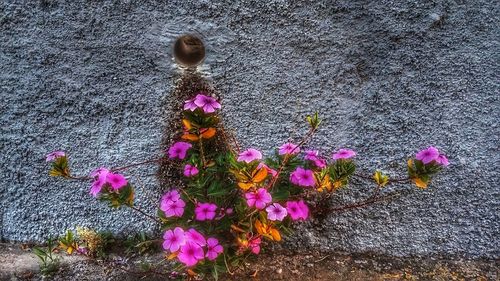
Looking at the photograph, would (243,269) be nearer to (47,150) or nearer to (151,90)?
(151,90)

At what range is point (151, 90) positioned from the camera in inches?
69.9

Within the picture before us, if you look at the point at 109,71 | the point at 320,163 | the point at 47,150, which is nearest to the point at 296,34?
the point at 320,163

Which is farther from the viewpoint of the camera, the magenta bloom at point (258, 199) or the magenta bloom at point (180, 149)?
the magenta bloom at point (180, 149)

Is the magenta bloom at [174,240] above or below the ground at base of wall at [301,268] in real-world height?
above

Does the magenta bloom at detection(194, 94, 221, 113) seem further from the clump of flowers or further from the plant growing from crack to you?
the plant growing from crack

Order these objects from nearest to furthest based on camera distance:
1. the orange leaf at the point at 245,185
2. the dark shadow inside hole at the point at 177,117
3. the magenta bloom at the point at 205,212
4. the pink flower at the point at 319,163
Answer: the orange leaf at the point at 245,185, the magenta bloom at the point at 205,212, the pink flower at the point at 319,163, the dark shadow inside hole at the point at 177,117

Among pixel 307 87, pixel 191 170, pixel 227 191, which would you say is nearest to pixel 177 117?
pixel 191 170

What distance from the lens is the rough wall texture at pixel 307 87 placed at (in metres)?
1.66

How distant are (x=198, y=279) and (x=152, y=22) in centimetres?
100

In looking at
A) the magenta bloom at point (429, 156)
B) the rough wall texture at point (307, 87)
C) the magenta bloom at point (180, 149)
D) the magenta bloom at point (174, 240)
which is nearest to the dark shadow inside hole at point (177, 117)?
the rough wall texture at point (307, 87)

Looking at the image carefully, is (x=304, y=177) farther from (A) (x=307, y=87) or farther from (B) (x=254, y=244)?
(A) (x=307, y=87)

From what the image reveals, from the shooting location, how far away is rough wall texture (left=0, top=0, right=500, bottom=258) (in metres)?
1.66

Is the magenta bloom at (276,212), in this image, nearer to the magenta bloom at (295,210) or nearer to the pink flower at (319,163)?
the magenta bloom at (295,210)

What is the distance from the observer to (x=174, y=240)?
141cm
